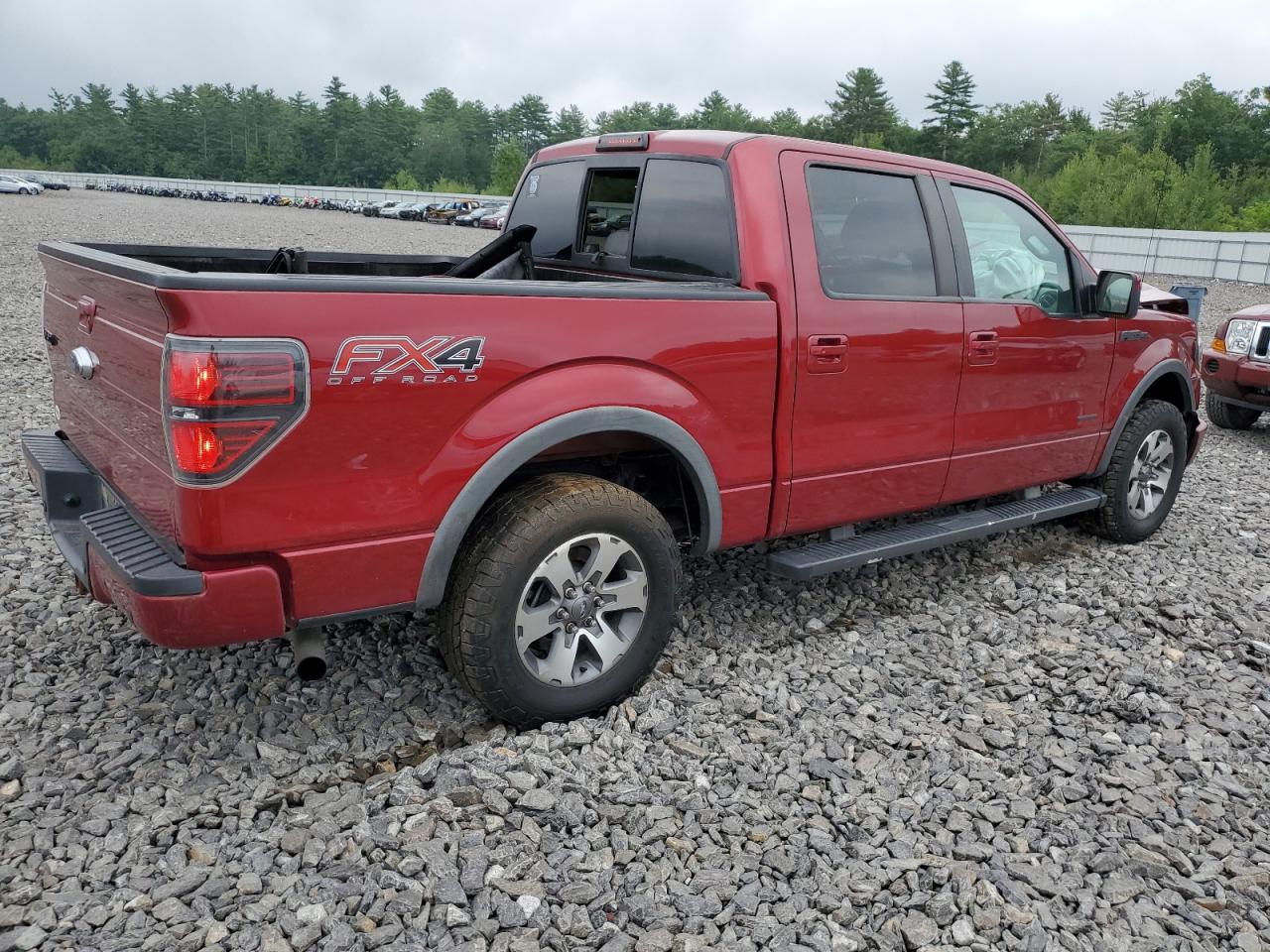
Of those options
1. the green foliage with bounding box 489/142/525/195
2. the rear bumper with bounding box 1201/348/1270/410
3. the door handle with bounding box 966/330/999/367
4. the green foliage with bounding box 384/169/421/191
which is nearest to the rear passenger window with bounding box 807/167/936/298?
the door handle with bounding box 966/330/999/367

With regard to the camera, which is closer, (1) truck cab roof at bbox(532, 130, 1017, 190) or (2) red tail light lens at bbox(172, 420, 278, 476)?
(2) red tail light lens at bbox(172, 420, 278, 476)

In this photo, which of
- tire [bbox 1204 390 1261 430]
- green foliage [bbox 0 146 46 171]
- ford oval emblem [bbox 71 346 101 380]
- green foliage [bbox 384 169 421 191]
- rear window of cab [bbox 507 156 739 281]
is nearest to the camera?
ford oval emblem [bbox 71 346 101 380]

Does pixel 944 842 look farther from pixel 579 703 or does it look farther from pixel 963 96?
pixel 963 96

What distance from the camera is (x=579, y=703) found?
128 inches

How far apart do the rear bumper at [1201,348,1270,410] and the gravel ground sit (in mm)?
4509

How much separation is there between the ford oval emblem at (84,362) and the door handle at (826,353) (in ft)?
7.80

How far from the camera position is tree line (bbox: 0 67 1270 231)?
189 ft

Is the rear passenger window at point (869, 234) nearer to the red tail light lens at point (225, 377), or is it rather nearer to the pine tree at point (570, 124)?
the red tail light lens at point (225, 377)

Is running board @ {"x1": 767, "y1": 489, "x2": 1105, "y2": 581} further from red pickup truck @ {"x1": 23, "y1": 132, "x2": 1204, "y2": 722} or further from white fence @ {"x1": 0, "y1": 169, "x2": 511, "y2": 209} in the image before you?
white fence @ {"x1": 0, "y1": 169, "x2": 511, "y2": 209}

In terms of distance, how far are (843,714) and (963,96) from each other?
311 ft

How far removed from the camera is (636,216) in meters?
4.02

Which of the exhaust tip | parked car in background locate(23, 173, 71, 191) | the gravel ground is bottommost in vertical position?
the gravel ground

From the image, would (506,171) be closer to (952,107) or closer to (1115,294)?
(952,107)

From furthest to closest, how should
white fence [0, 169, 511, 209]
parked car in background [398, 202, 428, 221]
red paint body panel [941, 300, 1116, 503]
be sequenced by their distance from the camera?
white fence [0, 169, 511, 209] → parked car in background [398, 202, 428, 221] → red paint body panel [941, 300, 1116, 503]
